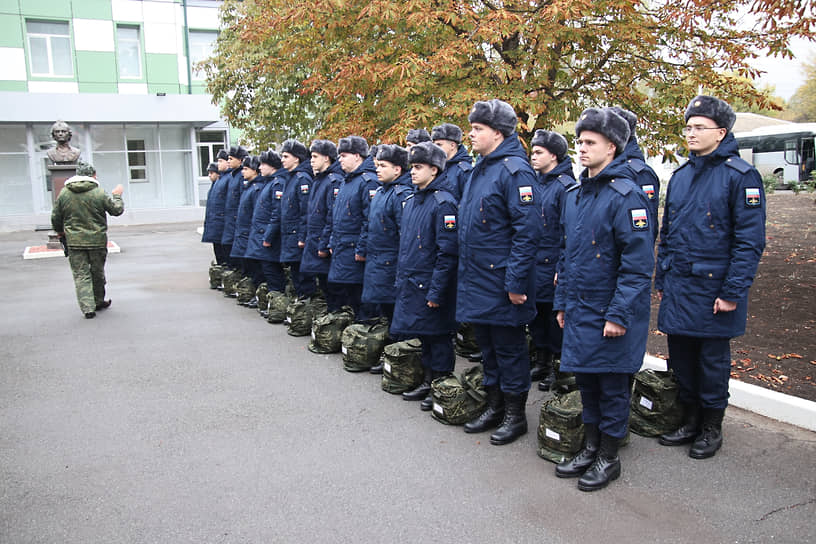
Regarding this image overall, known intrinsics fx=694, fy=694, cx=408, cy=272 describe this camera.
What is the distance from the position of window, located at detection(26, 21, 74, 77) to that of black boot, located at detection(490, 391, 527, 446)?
2731 cm

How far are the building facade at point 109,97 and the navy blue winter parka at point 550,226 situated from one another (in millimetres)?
22914

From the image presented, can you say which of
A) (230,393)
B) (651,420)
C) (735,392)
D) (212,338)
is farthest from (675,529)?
(212,338)

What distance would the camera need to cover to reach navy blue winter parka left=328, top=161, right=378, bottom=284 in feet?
23.2

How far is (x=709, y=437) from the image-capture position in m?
4.45

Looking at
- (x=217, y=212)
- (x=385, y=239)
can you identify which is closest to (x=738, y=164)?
(x=385, y=239)

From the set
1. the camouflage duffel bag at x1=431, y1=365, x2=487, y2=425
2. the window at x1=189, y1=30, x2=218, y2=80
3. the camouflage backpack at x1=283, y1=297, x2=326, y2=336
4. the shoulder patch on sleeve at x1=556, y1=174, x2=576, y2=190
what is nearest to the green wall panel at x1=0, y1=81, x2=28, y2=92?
the window at x1=189, y1=30, x2=218, y2=80

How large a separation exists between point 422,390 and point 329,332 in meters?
1.69


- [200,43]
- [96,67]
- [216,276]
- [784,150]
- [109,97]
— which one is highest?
[200,43]

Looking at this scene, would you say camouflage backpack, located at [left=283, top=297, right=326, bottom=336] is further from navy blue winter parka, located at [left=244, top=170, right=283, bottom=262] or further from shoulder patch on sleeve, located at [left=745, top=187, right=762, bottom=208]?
shoulder patch on sleeve, located at [left=745, top=187, right=762, bottom=208]

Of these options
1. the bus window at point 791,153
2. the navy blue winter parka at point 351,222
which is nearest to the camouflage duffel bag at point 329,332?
the navy blue winter parka at point 351,222

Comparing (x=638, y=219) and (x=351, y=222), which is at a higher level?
(x=638, y=219)

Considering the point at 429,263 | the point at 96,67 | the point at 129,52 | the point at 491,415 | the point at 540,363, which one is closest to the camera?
the point at 491,415

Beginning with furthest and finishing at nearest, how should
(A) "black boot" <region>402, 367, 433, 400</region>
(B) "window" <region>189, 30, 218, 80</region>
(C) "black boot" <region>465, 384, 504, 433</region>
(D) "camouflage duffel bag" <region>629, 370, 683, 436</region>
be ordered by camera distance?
(B) "window" <region>189, 30, 218, 80</region>, (A) "black boot" <region>402, 367, 433, 400</region>, (C) "black boot" <region>465, 384, 504, 433</region>, (D) "camouflage duffel bag" <region>629, 370, 683, 436</region>

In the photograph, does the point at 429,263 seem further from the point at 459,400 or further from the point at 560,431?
the point at 560,431
